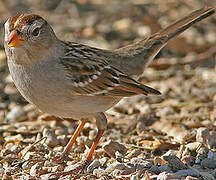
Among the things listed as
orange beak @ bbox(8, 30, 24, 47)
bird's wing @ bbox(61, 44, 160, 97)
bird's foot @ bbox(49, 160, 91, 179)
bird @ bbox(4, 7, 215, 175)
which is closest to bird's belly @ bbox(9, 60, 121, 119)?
bird @ bbox(4, 7, 215, 175)

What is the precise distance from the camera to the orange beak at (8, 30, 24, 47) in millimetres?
5078

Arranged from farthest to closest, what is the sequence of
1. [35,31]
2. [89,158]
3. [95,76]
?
[95,76] < [89,158] < [35,31]

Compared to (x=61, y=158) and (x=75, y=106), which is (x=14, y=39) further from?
(x=61, y=158)

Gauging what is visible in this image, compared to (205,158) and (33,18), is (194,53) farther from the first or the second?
(33,18)

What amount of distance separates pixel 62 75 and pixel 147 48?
167 centimetres

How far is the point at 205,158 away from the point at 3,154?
7.56ft

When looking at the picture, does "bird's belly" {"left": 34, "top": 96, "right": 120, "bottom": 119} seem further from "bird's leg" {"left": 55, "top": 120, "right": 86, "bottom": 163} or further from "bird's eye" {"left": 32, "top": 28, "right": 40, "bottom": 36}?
"bird's eye" {"left": 32, "top": 28, "right": 40, "bottom": 36}

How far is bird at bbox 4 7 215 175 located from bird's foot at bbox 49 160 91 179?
0.01m

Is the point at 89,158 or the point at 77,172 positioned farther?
A: the point at 89,158

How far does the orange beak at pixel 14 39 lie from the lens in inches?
200

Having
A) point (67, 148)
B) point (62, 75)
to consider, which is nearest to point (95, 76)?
point (62, 75)

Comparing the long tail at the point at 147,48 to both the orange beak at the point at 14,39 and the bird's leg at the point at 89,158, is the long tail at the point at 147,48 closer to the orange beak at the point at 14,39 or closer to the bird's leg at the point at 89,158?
the bird's leg at the point at 89,158

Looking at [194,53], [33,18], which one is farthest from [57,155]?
[194,53]

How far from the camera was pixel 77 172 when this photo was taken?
5449 mm
